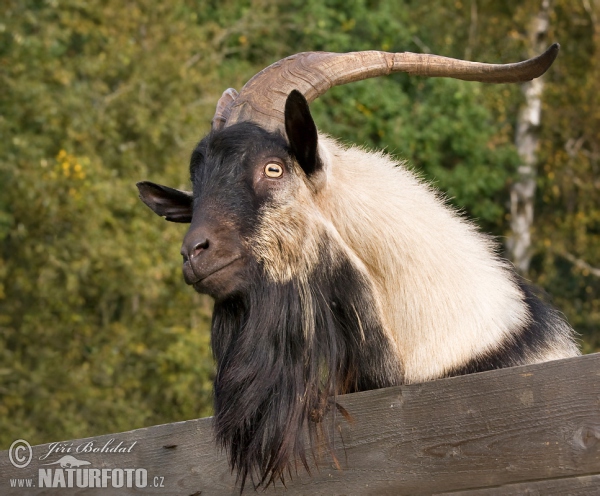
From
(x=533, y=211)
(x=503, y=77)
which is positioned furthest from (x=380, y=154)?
(x=533, y=211)

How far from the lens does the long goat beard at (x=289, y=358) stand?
345cm

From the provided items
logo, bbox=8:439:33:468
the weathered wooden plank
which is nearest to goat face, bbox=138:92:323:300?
logo, bbox=8:439:33:468

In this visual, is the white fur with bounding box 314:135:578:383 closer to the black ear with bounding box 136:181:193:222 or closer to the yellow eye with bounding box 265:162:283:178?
the yellow eye with bounding box 265:162:283:178

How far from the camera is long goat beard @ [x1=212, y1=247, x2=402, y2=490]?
11.3 feet

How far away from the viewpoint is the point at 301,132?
12.3 feet

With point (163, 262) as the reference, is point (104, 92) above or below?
above

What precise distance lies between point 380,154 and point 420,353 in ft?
3.49

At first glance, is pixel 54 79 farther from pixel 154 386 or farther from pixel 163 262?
pixel 154 386

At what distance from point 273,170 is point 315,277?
435mm

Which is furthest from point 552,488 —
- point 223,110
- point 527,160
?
point 527,160

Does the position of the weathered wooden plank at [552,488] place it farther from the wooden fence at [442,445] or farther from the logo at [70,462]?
the logo at [70,462]

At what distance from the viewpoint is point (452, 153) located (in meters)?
18.2

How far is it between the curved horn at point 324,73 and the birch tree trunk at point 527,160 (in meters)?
13.6

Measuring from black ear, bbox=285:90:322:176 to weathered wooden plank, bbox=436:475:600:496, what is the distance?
5.04ft
